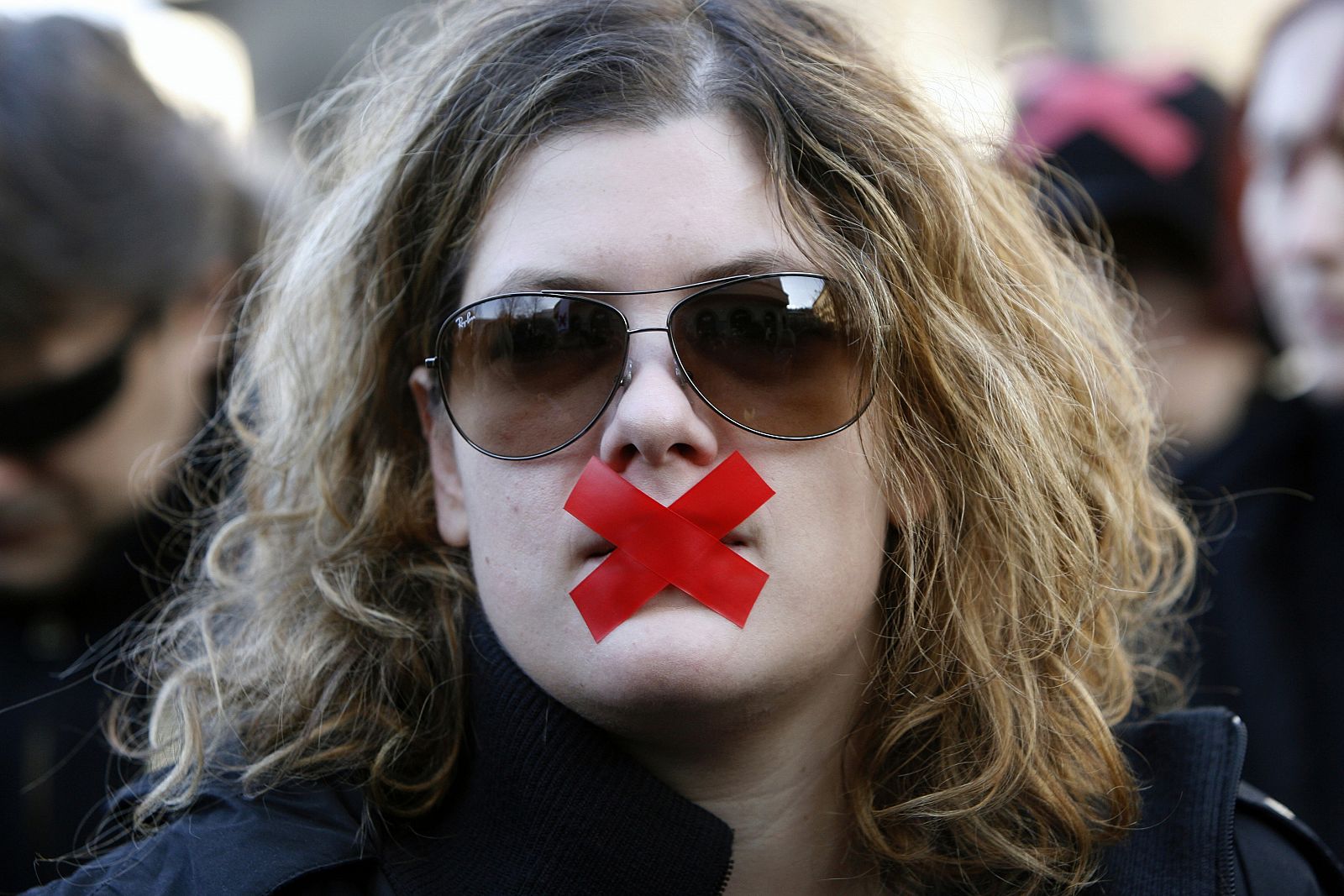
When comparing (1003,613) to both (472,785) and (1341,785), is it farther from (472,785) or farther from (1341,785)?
(1341,785)

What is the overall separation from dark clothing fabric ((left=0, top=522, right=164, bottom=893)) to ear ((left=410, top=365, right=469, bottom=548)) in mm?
983

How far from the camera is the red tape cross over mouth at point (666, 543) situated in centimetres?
191

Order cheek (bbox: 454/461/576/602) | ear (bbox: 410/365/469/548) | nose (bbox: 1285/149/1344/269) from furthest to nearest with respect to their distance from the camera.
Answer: nose (bbox: 1285/149/1344/269) → ear (bbox: 410/365/469/548) → cheek (bbox: 454/461/576/602)

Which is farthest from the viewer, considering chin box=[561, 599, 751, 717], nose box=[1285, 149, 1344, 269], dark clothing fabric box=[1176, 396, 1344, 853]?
nose box=[1285, 149, 1344, 269]

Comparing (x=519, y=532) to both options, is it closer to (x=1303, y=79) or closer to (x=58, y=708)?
(x=58, y=708)

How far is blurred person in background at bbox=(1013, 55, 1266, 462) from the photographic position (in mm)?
3723

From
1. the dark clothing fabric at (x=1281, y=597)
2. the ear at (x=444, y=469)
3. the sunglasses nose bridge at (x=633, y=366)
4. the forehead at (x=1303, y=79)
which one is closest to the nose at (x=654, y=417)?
the sunglasses nose bridge at (x=633, y=366)

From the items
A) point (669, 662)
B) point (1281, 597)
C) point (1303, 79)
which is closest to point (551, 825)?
point (669, 662)

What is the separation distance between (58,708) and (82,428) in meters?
0.68

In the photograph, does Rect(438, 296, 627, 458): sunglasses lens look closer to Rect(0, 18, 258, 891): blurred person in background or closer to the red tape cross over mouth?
the red tape cross over mouth

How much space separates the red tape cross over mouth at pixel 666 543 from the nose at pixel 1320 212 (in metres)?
2.09

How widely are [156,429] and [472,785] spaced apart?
5.31 feet

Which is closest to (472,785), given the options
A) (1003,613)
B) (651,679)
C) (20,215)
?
(651,679)

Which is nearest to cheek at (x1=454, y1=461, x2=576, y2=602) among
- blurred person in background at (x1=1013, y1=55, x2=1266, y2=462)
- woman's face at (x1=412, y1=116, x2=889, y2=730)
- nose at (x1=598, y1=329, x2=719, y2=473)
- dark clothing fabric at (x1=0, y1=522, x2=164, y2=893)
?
woman's face at (x1=412, y1=116, x2=889, y2=730)
